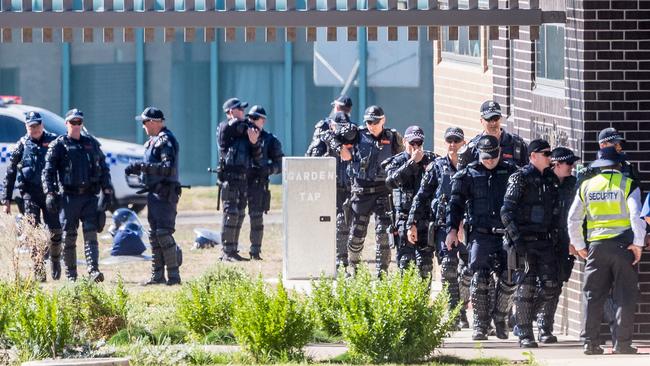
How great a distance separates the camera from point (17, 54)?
116ft

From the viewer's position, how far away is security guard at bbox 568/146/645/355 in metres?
14.9

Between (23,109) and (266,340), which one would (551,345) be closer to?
(266,340)

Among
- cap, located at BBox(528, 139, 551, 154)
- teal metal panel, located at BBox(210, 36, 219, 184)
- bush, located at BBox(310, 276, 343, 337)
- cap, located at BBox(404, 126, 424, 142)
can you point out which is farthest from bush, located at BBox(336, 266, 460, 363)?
teal metal panel, located at BBox(210, 36, 219, 184)

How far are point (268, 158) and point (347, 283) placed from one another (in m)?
9.15

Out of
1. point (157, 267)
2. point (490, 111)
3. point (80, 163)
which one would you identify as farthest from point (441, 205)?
point (157, 267)

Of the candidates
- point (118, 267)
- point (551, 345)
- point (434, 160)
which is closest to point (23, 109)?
point (118, 267)

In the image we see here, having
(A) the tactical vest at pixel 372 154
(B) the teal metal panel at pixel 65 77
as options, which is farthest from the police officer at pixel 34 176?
(B) the teal metal panel at pixel 65 77

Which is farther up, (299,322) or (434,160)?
(434,160)

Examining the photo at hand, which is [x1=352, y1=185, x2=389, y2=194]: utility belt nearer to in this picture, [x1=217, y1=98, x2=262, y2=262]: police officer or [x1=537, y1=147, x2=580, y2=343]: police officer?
[x1=217, y1=98, x2=262, y2=262]: police officer

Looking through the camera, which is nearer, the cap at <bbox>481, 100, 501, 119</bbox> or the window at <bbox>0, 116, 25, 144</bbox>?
the cap at <bbox>481, 100, 501, 119</bbox>

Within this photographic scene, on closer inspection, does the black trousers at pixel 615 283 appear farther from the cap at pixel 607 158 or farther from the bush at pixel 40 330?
the bush at pixel 40 330

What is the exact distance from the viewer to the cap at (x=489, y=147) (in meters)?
15.8

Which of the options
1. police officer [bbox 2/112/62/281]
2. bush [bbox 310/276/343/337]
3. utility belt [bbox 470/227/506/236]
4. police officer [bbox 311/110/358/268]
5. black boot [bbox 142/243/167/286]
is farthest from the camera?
police officer [bbox 311/110/358/268]

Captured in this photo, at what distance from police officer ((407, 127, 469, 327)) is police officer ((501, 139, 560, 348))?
1112 mm
